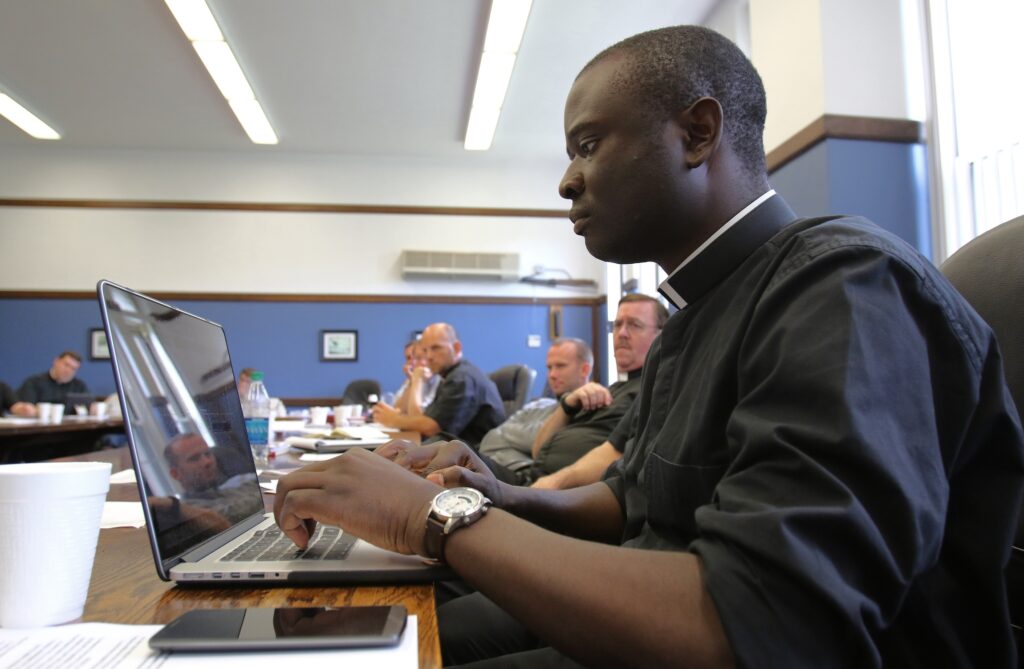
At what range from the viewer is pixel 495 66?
4883 millimetres

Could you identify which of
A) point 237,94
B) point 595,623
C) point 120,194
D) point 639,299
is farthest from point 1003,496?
point 120,194

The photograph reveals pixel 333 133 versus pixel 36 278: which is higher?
pixel 333 133

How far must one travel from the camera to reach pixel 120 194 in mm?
6746

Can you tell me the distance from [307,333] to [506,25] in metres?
3.74

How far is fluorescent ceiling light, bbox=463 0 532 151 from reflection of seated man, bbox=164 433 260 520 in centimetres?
382

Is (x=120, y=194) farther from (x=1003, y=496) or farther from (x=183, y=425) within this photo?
(x=1003, y=496)

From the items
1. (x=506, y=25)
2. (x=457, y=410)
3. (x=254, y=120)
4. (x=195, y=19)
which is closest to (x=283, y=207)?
(x=254, y=120)

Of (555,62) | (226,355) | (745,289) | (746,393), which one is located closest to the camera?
(746,393)

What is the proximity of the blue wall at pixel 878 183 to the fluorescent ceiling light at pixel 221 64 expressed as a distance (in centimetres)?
364

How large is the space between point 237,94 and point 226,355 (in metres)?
5.05

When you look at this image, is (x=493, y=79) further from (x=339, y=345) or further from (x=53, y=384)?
(x=53, y=384)

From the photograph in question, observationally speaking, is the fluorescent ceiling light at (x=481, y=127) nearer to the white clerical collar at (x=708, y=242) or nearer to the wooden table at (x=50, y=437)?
the wooden table at (x=50, y=437)

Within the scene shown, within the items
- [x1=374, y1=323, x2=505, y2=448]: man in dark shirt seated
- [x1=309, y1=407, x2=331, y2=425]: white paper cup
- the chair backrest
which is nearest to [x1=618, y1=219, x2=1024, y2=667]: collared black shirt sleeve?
[x1=374, y1=323, x2=505, y2=448]: man in dark shirt seated

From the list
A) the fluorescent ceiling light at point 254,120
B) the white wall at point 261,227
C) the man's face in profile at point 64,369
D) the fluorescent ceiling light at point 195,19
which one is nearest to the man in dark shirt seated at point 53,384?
the man's face in profile at point 64,369
